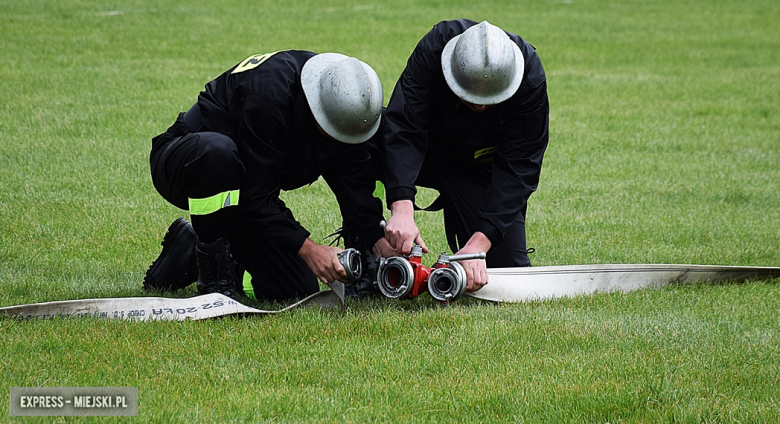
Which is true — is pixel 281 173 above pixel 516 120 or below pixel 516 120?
below

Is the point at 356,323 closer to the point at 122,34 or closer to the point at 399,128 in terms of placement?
the point at 399,128

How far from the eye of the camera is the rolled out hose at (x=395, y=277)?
4199mm

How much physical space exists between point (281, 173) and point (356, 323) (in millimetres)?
946

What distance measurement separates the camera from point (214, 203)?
409 centimetres

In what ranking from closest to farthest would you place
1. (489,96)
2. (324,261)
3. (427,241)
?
(324,261) < (489,96) < (427,241)

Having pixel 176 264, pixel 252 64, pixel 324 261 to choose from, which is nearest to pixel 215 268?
pixel 176 264

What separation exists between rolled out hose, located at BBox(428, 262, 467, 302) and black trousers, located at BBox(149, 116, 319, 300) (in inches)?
31.7

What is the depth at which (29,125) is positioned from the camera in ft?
29.5

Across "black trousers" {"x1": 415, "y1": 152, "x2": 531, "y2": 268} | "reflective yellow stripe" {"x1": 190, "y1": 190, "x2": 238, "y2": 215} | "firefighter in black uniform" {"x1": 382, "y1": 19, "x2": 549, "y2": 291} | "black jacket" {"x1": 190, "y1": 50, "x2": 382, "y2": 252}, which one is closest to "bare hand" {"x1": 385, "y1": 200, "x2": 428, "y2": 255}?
"firefighter in black uniform" {"x1": 382, "y1": 19, "x2": 549, "y2": 291}

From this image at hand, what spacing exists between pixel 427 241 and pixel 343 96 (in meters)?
2.46

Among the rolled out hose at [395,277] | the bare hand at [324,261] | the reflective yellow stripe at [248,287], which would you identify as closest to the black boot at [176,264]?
the reflective yellow stripe at [248,287]

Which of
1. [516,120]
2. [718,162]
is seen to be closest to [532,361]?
[516,120]

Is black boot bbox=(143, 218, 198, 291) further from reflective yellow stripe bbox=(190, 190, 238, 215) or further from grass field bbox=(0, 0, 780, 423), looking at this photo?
reflective yellow stripe bbox=(190, 190, 238, 215)

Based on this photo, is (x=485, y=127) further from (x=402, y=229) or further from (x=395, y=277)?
(x=395, y=277)
